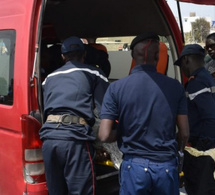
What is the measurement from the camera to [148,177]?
2.22 meters

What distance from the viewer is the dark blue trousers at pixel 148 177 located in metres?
2.23

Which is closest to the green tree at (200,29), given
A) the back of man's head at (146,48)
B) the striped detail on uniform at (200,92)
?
the striped detail on uniform at (200,92)

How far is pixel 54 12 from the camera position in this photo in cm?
478

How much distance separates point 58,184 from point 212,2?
1867 mm

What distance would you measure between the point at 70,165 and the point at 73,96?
536mm

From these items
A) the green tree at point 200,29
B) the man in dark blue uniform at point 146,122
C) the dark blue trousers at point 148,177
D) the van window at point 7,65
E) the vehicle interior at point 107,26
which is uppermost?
the green tree at point 200,29

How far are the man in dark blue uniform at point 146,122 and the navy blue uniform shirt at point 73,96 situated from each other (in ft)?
1.04

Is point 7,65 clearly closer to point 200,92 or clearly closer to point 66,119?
point 66,119

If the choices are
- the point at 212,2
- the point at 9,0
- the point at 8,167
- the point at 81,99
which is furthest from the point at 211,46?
the point at 8,167

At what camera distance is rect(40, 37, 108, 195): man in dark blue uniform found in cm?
255

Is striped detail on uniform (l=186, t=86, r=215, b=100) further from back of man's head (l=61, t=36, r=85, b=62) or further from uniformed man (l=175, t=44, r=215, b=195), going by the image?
back of man's head (l=61, t=36, r=85, b=62)

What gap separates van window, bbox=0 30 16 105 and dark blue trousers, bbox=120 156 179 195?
1143mm

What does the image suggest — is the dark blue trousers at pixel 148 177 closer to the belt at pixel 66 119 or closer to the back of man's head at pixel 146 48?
the belt at pixel 66 119

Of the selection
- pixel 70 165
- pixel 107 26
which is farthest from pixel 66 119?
pixel 107 26
